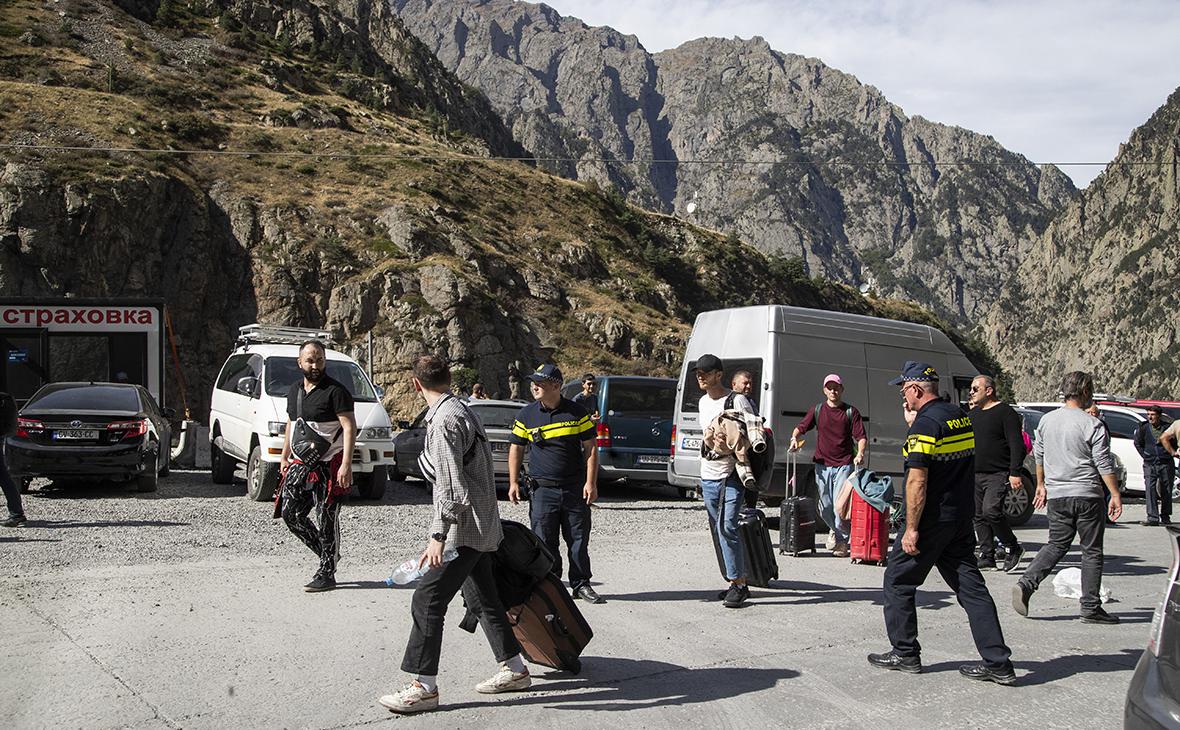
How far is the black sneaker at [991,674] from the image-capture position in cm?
582

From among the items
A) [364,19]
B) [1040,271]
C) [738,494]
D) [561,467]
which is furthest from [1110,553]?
[1040,271]

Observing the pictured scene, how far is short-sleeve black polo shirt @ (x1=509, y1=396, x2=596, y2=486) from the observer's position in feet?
25.7

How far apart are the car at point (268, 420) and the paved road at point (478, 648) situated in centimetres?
307

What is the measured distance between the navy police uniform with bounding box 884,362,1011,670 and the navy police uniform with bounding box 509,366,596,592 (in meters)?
2.50

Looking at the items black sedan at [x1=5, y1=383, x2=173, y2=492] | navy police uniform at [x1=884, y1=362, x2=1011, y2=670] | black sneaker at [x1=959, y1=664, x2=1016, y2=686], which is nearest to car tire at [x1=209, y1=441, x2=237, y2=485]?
black sedan at [x1=5, y1=383, x2=173, y2=492]

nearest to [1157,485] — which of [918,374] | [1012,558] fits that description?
[1012,558]

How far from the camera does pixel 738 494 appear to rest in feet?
25.8

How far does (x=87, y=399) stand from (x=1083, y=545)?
503 inches

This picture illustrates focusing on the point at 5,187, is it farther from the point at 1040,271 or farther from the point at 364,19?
the point at 1040,271

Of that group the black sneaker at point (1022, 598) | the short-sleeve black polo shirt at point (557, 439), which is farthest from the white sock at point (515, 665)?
the black sneaker at point (1022, 598)

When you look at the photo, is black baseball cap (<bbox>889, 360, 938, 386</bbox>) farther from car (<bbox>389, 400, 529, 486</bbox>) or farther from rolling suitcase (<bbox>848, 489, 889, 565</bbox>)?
car (<bbox>389, 400, 529, 486</bbox>)

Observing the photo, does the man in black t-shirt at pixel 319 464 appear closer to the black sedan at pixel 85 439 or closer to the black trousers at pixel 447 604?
the black trousers at pixel 447 604

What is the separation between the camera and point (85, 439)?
549 inches

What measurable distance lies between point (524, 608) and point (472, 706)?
0.59m
